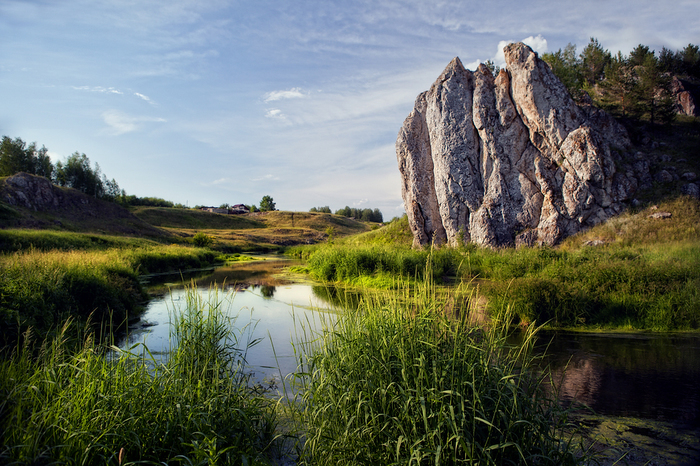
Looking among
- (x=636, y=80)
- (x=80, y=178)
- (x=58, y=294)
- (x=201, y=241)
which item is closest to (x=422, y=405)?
(x=58, y=294)

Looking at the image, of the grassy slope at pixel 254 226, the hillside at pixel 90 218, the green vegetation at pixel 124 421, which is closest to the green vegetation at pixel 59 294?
the green vegetation at pixel 124 421

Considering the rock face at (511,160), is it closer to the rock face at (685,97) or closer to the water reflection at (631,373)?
the rock face at (685,97)

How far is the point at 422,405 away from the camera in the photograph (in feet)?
9.59

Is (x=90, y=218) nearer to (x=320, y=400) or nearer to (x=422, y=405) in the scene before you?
(x=320, y=400)

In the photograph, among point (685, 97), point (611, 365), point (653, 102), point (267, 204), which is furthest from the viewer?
point (267, 204)

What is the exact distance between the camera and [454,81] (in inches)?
1030

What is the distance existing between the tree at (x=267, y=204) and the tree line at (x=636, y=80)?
97.9m

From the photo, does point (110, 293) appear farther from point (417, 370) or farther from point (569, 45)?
point (569, 45)

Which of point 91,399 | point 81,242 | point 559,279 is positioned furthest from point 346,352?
point 81,242

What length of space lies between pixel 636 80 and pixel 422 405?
42442 mm

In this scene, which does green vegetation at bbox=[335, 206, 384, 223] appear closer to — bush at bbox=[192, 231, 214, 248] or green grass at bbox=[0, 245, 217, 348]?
bush at bbox=[192, 231, 214, 248]

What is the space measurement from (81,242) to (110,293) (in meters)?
19.8

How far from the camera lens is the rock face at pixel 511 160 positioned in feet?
68.4

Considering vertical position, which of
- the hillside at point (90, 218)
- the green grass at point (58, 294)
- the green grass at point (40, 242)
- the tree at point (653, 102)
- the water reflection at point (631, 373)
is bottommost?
the water reflection at point (631, 373)
